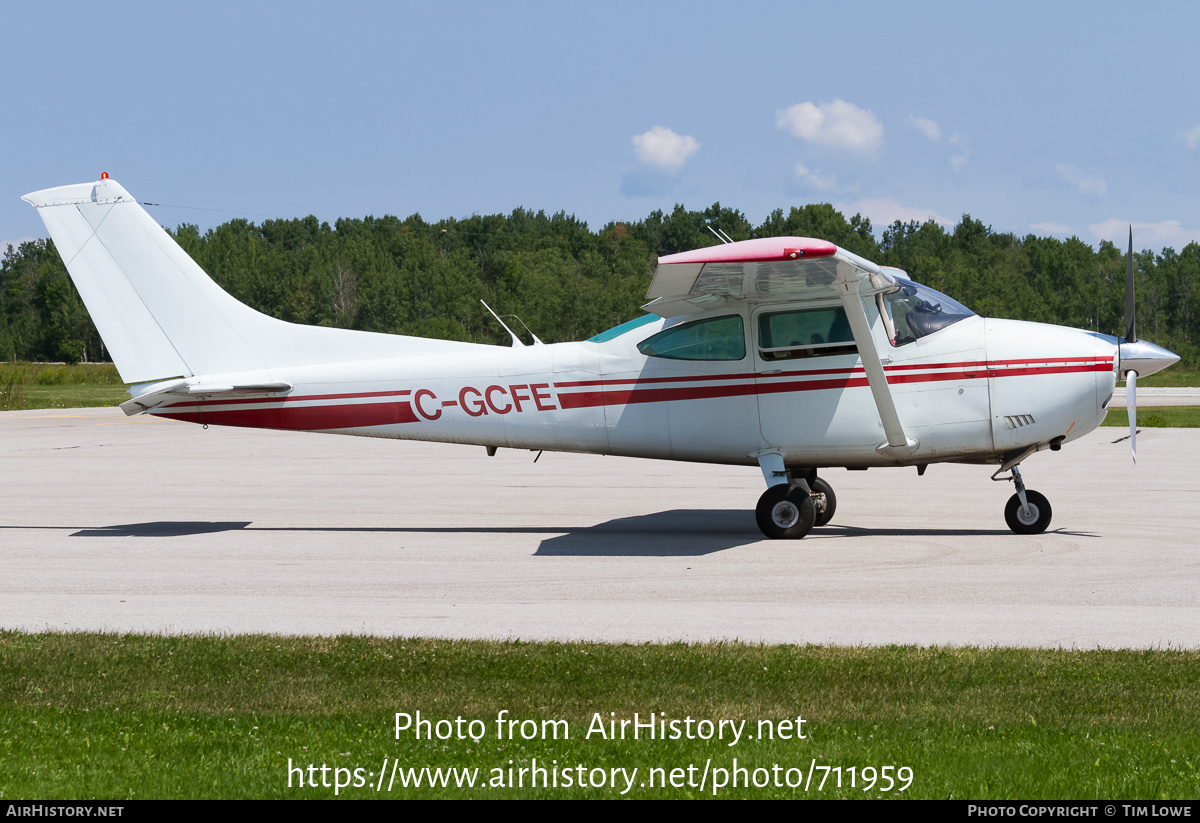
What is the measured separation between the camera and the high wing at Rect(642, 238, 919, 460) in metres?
9.24

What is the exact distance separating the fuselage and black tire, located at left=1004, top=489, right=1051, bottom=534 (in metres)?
0.74

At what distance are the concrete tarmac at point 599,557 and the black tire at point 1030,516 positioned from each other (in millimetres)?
167

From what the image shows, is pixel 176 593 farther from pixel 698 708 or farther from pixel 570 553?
pixel 698 708

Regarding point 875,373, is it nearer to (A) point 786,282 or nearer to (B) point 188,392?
(A) point 786,282

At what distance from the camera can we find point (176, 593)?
29.1ft

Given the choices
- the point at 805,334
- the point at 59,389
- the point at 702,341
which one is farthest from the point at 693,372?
the point at 59,389

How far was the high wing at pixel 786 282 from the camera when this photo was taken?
924cm

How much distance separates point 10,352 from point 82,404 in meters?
74.4

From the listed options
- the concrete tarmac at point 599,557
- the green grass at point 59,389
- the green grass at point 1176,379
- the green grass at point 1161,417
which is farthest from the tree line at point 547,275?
the concrete tarmac at point 599,557

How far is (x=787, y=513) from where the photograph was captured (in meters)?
11.3

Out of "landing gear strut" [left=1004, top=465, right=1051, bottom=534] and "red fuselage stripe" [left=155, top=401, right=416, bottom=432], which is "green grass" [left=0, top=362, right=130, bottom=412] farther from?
"landing gear strut" [left=1004, top=465, right=1051, bottom=534]

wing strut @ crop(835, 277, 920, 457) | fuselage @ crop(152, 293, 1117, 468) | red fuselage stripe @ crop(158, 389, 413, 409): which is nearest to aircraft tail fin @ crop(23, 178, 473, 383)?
fuselage @ crop(152, 293, 1117, 468)

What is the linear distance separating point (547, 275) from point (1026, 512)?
75.2 metres

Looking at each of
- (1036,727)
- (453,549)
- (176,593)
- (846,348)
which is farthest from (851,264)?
(176,593)
